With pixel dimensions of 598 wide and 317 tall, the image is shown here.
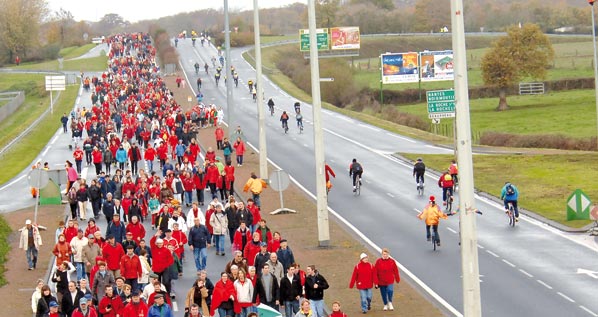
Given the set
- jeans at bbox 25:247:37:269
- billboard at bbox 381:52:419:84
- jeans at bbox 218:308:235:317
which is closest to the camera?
jeans at bbox 218:308:235:317

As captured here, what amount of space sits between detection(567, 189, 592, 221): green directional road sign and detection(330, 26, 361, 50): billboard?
80231 millimetres

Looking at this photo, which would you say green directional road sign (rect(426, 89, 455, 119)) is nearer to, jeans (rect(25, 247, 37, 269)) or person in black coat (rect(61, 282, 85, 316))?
jeans (rect(25, 247, 37, 269))

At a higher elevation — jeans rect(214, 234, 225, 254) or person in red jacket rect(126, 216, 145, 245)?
person in red jacket rect(126, 216, 145, 245)

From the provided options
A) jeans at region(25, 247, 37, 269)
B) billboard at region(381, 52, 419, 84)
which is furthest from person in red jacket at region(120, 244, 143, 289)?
billboard at region(381, 52, 419, 84)

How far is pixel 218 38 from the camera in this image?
156 meters

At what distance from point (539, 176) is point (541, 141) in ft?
65.1

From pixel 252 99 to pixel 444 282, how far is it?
2474 inches

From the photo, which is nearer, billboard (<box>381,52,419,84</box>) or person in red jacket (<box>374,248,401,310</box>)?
person in red jacket (<box>374,248,401,310</box>)

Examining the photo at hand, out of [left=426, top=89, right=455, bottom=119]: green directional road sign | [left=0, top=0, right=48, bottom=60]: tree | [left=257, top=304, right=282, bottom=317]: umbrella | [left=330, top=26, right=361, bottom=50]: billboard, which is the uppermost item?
[left=0, top=0, right=48, bottom=60]: tree

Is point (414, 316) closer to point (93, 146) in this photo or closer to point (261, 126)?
point (261, 126)

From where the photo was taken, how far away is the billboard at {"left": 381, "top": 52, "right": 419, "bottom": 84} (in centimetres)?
9631

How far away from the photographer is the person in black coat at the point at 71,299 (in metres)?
22.1

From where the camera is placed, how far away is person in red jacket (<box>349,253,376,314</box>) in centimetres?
2353

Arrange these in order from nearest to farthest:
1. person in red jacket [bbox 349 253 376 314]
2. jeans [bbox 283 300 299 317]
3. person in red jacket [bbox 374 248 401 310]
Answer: jeans [bbox 283 300 299 317] < person in red jacket [bbox 349 253 376 314] < person in red jacket [bbox 374 248 401 310]
